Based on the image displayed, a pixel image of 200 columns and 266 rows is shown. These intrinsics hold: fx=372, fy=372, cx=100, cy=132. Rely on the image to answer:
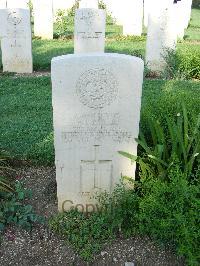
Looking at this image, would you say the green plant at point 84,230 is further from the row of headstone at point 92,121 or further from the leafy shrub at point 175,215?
the leafy shrub at point 175,215

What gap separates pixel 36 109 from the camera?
5.88m

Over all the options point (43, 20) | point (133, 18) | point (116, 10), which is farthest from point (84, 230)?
point (116, 10)

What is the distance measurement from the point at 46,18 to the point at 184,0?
5250 mm

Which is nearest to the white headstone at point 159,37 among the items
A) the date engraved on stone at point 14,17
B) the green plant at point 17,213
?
the date engraved on stone at point 14,17

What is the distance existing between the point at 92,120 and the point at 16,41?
5.83 m

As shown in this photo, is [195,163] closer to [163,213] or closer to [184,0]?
[163,213]

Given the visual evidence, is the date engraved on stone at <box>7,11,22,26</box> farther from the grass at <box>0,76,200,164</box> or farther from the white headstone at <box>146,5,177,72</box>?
the white headstone at <box>146,5,177,72</box>

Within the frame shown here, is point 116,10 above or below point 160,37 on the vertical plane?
above

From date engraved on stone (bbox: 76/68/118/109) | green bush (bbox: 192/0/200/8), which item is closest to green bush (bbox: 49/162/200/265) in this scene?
date engraved on stone (bbox: 76/68/118/109)

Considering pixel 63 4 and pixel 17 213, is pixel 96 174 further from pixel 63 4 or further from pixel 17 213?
pixel 63 4

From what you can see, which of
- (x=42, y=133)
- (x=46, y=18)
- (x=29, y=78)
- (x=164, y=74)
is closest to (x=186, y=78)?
(x=164, y=74)

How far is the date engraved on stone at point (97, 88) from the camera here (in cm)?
287

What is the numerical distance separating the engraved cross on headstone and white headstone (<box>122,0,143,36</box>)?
33.4 ft

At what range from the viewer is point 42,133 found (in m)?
4.83
